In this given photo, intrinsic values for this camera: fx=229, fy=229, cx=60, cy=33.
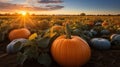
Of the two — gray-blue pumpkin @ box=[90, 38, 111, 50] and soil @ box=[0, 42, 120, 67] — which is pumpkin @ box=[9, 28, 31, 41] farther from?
gray-blue pumpkin @ box=[90, 38, 111, 50]

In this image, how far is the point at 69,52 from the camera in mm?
3770

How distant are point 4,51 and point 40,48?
5.71 ft

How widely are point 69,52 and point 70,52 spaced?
0.02 metres

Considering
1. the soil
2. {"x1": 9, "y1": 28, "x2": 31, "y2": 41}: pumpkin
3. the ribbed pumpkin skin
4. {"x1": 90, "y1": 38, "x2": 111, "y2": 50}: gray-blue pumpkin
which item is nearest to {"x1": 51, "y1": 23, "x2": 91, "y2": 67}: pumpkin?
the ribbed pumpkin skin

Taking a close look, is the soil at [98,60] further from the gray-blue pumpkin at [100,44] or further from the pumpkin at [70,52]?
the pumpkin at [70,52]

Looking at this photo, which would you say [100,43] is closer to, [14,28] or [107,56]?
[107,56]

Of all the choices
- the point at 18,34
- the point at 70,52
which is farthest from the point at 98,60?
the point at 18,34

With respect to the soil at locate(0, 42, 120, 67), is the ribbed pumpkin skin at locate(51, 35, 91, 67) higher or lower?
higher

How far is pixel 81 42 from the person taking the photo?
392 cm

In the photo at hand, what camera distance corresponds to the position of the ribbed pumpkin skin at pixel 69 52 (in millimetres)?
3781

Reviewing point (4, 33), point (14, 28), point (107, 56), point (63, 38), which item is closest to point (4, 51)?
point (4, 33)

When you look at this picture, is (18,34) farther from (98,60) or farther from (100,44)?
(98,60)

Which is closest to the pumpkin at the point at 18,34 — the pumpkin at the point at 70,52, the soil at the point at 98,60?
the soil at the point at 98,60

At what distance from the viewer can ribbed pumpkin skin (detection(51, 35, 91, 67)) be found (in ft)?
12.4
